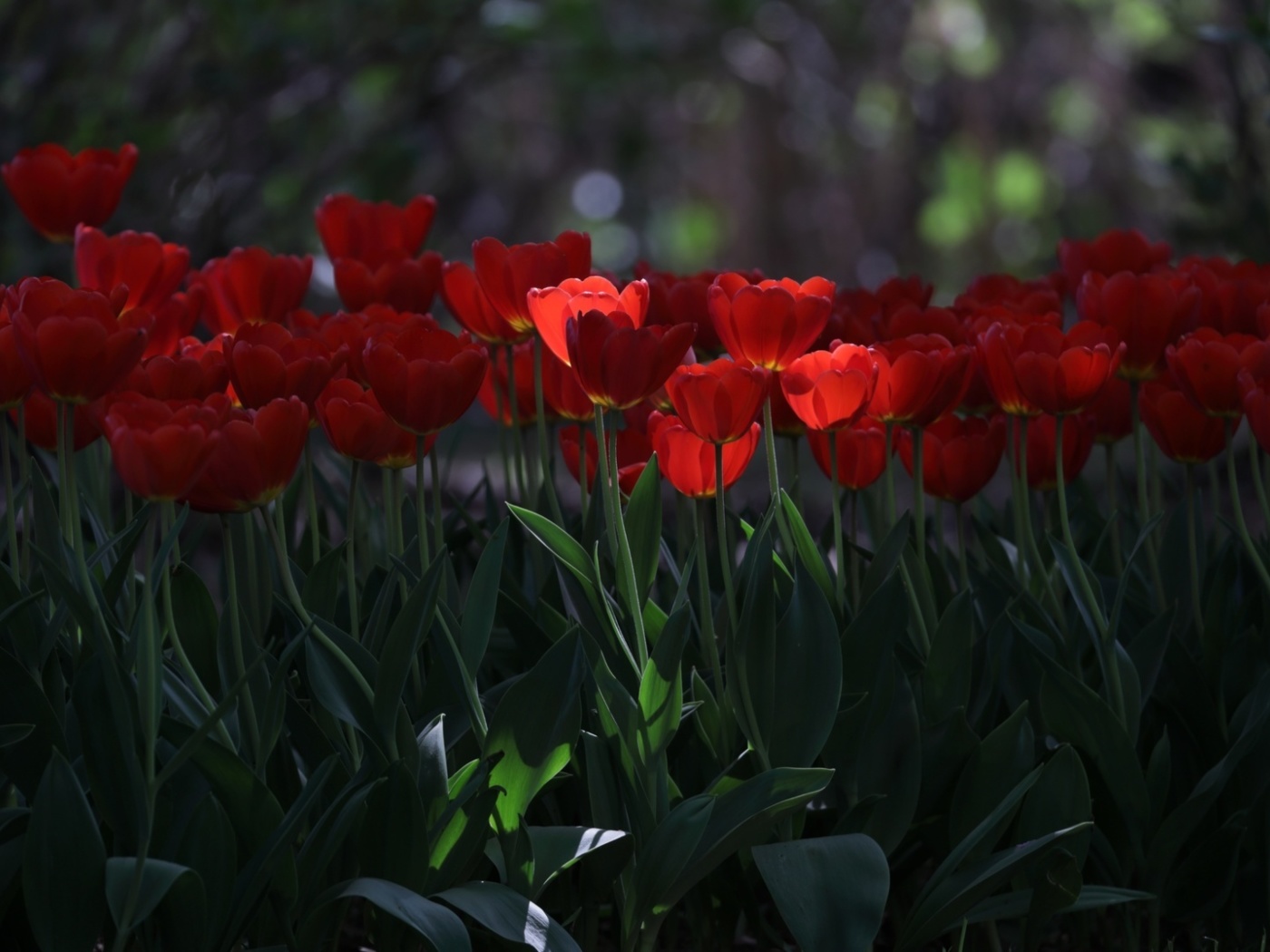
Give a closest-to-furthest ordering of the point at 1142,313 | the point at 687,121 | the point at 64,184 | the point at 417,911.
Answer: the point at 417,911, the point at 1142,313, the point at 64,184, the point at 687,121

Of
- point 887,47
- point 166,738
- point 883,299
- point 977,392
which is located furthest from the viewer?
point 887,47

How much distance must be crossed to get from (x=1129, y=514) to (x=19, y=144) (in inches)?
105

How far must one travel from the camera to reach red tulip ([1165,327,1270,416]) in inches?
52.7

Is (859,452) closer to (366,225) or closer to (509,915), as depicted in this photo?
(509,915)

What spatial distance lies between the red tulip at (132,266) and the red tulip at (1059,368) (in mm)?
897

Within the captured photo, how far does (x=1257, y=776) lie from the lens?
1313mm

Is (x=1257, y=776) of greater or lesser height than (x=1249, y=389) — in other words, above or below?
below

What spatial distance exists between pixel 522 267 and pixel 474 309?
14 centimetres

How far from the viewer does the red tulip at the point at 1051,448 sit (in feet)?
5.14

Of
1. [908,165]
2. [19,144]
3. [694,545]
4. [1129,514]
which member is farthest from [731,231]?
[694,545]

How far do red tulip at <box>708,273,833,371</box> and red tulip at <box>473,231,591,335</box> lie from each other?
0.16 meters

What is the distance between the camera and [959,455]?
1454 mm

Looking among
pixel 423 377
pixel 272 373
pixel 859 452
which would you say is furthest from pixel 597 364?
pixel 859 452

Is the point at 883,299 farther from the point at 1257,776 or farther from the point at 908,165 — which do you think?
the point at 908,165
